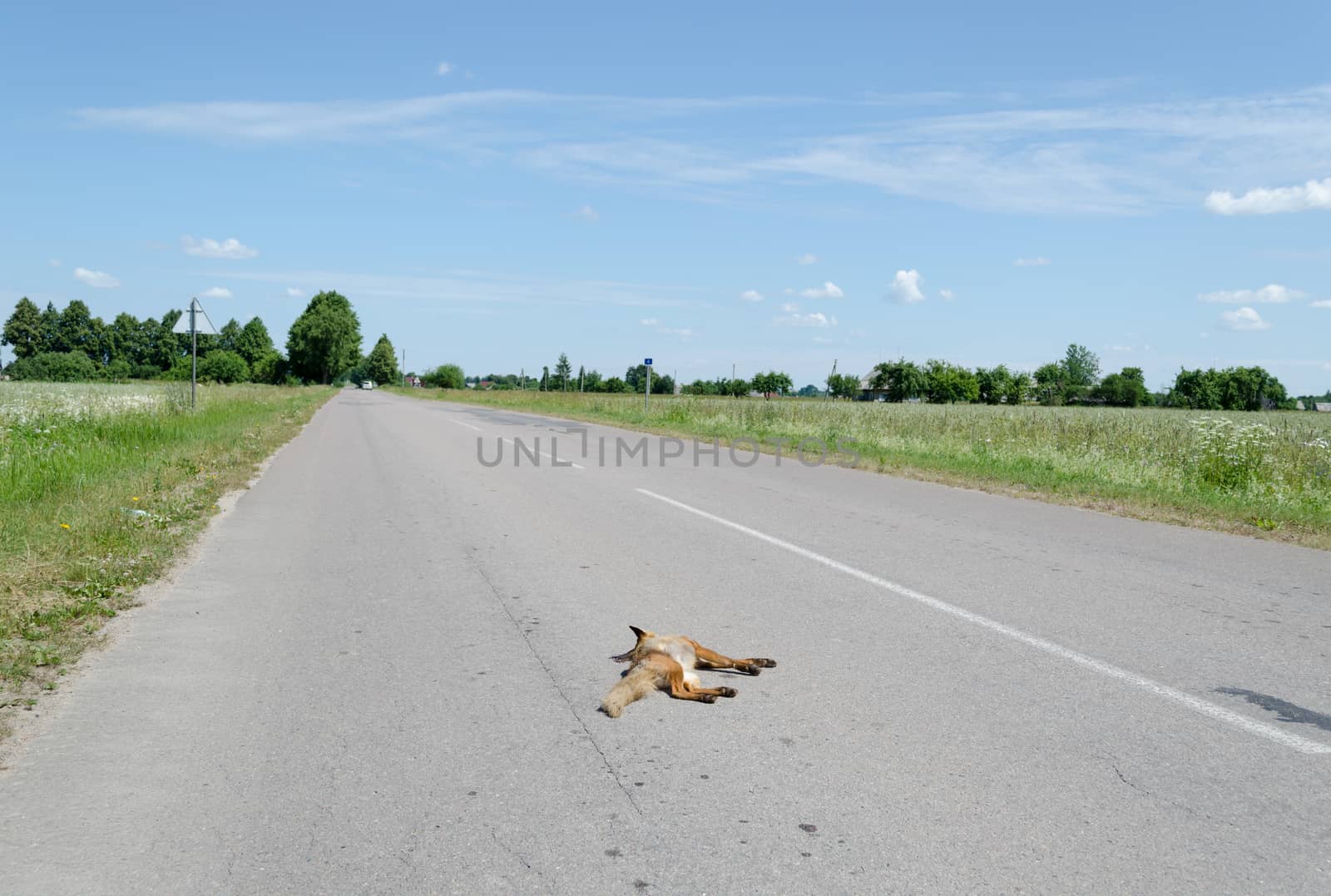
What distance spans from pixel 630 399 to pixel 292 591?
43.2 metres

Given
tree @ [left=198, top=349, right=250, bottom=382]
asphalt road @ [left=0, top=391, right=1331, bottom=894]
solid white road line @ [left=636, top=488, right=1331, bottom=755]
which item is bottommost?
asphalt road @ [left=0, top=391, right=1331, bottom=894]

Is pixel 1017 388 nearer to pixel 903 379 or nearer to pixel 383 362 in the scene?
pixel 903 379

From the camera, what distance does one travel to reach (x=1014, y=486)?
46.0 feet

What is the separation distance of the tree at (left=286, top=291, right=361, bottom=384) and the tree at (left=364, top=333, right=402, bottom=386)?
32.8 metres

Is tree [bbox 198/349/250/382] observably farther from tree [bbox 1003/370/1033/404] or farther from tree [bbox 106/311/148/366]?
tree [bbox 1003/370/1033/404]

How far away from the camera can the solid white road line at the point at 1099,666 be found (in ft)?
13.5

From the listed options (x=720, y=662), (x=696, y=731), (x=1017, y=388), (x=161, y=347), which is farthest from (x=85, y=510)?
(x=161, y=347)

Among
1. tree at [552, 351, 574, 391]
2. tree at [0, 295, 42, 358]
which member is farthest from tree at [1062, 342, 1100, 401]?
tree at [0, 295, 42, 358]


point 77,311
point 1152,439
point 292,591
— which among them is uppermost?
point 77,311

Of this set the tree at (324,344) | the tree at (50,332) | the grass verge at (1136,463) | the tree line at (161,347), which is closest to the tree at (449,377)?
the tree line at (161,347)

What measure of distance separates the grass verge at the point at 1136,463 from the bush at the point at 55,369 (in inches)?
3031

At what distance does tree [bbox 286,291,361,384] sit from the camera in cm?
10644

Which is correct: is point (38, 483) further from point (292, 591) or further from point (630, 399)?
point (630, 399)

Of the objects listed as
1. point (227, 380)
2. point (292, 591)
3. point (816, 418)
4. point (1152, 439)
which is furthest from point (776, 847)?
point (227, 380)
